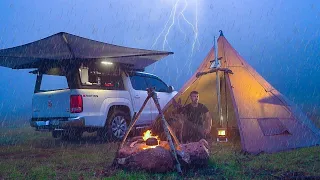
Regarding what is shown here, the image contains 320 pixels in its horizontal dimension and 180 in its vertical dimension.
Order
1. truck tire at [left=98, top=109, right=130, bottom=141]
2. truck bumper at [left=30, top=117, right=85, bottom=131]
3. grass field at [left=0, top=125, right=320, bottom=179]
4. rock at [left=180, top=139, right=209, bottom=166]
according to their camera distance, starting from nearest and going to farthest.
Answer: grass field at [left=0, top=125, right=320, bottom=179] < rock at [left=180, top=139, right=209, bottom=166] < truck bumper at [left=30, top=117, right=85, bottom=131] < truck tire at [left=98, top=109, right=130, bottom=141]

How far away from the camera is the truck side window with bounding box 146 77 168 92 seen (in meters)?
10.3

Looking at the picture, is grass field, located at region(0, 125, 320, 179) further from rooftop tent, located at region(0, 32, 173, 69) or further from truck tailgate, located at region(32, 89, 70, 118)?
rooftop tent, located at region(0, 32, 173, 69)

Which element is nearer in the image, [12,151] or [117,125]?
[12,151]

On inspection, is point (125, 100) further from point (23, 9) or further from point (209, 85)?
point (23, 9)

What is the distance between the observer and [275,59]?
436ft

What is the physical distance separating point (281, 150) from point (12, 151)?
6298 millimetres

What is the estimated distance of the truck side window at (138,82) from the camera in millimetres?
9664

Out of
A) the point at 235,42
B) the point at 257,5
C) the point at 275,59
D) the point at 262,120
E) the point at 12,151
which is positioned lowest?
the point at 12,151

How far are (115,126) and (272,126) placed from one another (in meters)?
4.08

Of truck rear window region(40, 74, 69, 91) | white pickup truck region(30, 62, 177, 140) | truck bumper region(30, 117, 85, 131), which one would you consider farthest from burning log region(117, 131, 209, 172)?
truck rear window region(40, 74, 69, 91)

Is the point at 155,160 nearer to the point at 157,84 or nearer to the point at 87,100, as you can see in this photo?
the point at 87,100

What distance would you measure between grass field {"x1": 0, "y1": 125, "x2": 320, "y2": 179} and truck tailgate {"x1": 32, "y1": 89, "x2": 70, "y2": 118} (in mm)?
948

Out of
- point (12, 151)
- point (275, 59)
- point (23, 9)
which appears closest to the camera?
point (12, 151)

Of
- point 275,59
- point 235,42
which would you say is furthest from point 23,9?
point 275,59
